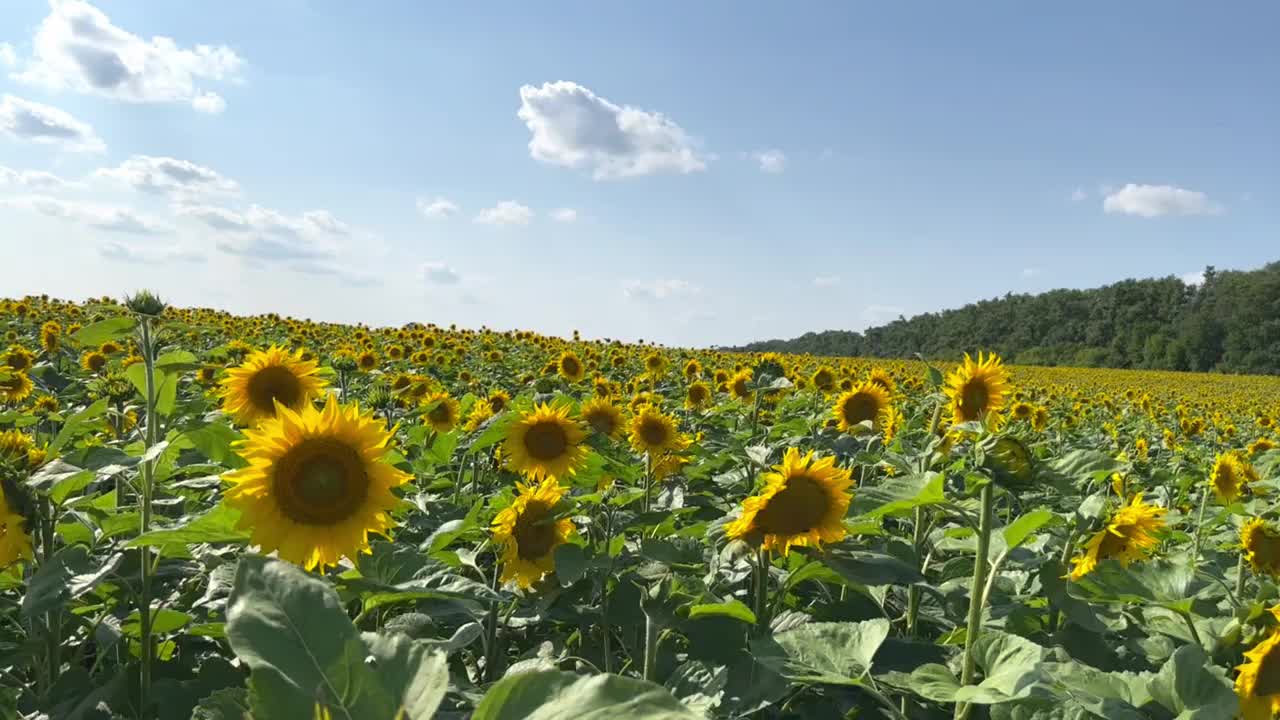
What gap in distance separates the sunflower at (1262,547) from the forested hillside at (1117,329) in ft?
192

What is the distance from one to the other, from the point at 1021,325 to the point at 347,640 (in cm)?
10190

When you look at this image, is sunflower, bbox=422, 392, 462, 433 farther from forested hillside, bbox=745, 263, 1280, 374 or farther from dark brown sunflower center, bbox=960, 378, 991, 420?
forested hillside, bbox=745, 263, 1280, 374

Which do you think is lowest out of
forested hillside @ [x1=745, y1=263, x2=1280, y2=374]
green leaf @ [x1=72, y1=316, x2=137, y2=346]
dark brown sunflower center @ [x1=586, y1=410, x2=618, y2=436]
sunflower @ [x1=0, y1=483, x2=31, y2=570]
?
sunflower @ [x1=0, y1=483, x2=31, y2=570]

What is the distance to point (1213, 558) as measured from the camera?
3918mm

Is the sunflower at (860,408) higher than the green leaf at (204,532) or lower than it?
higher

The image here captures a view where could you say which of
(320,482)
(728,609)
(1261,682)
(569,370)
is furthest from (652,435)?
(569,370)

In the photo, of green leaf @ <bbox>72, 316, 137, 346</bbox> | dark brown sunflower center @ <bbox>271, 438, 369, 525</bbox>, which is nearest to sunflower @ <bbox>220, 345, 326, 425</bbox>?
green leaf @ <bbox>72, 316, 137, 346</bbox>

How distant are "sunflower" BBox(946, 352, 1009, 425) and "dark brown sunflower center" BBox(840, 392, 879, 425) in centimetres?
167

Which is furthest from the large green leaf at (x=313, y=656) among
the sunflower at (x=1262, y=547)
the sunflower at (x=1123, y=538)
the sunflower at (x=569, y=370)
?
the sunflower at (x=569, y=370)

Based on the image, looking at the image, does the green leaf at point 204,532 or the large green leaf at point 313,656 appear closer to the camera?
the large green leaf at point 313,656

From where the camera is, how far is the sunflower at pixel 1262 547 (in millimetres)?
3086

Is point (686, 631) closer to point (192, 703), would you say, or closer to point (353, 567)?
point (353, 567)

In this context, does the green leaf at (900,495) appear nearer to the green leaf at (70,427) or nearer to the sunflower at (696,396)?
the green leaf at (70,427)

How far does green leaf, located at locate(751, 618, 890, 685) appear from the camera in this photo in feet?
5.30
